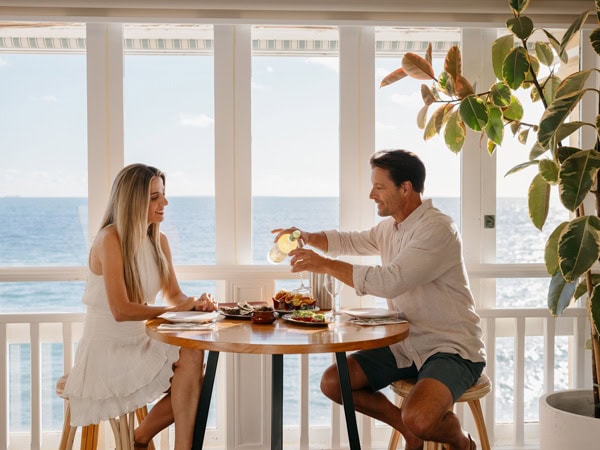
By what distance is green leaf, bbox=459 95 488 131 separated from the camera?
2404 mm

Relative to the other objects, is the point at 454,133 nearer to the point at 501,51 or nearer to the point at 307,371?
the point at 501,51

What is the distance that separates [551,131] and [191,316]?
4.44 ft

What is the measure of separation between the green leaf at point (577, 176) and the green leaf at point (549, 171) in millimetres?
163

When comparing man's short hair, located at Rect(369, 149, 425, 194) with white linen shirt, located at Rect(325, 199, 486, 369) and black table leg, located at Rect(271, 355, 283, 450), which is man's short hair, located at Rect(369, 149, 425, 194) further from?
black table leg, located at Rect(271, 355, 283, 450)

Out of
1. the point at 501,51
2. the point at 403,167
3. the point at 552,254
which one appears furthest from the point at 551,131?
the point at 403,167

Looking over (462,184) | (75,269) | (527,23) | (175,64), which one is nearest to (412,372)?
(462,184)

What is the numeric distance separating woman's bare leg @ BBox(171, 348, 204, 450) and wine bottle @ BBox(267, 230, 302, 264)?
21.4 inches

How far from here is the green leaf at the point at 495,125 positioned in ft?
8.34

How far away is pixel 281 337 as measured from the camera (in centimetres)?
208

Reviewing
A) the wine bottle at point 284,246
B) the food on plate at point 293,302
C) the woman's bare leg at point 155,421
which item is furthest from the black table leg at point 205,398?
the wine bottle at point 284,246

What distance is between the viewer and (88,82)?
3.05 metres

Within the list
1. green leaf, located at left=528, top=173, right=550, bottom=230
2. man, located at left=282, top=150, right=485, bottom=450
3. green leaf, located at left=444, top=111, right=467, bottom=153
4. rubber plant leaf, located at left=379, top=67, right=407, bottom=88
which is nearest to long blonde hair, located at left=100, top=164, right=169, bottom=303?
man, located at left=282, top=150, right=485, bottom=450

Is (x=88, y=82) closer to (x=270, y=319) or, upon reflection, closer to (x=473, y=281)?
(x=270, y=319)

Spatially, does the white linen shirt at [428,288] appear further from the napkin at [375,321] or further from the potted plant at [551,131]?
the potted plant at [551,131]
